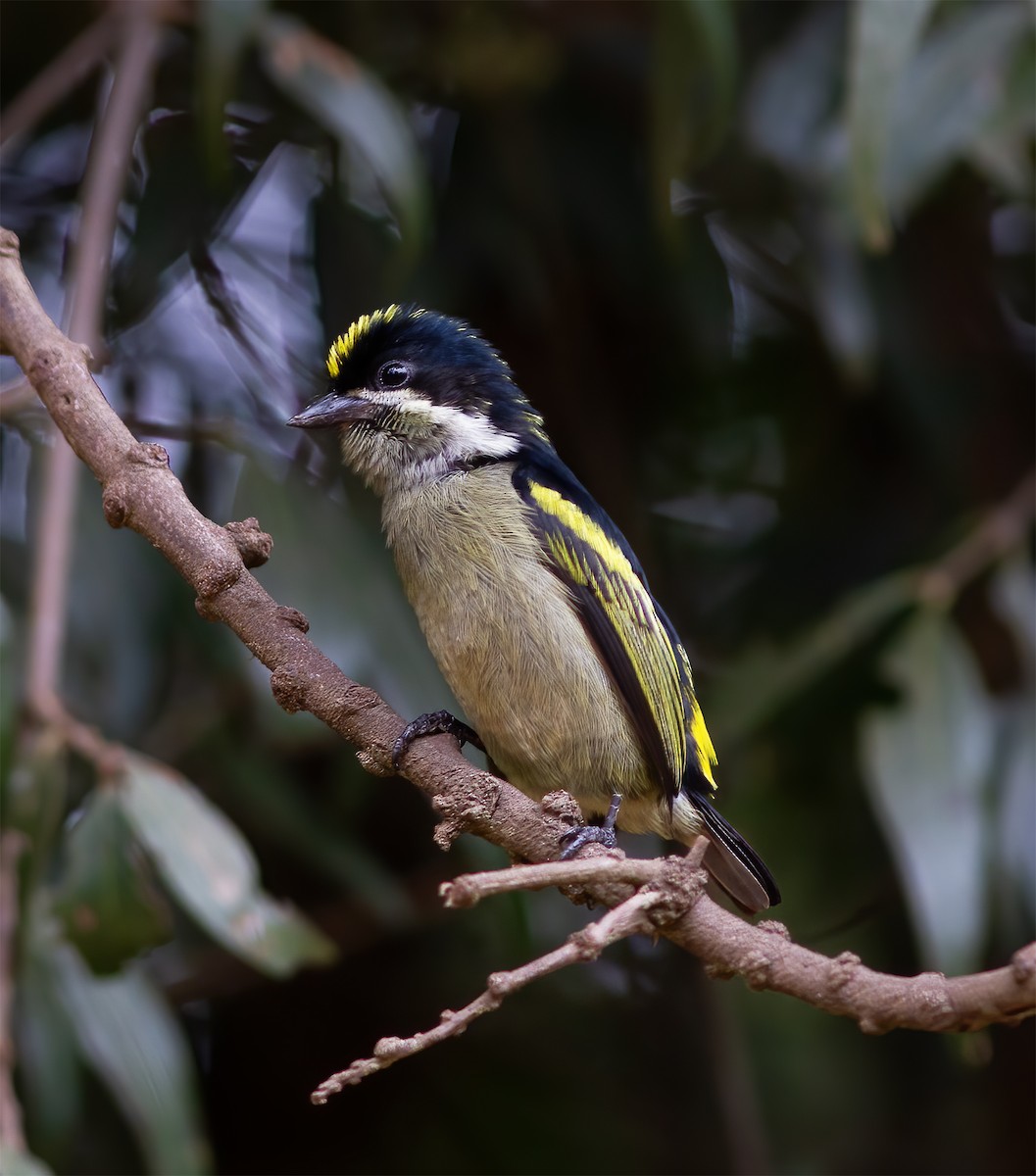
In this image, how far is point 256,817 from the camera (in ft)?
13.4

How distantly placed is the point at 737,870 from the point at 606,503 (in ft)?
6.09

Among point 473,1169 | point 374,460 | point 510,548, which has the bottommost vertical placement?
point 473,1169

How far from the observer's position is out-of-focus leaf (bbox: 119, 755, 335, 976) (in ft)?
9.32

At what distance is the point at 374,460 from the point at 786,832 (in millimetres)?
1860

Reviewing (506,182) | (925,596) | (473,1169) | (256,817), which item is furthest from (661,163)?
(473,1169)

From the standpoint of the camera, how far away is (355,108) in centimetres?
354

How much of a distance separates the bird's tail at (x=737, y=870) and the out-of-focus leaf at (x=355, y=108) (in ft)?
5.48

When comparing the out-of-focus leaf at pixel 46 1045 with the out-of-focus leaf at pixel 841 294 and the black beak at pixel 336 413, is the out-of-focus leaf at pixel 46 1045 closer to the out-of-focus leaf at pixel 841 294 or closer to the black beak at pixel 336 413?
Answer: the black beak at pixel 336 413

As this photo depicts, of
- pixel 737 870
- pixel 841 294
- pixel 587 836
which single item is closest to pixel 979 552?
pixel 841 294

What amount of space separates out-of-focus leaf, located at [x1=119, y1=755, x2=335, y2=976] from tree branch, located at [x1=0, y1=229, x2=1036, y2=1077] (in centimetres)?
106

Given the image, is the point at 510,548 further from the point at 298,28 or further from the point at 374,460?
the point at 298,28

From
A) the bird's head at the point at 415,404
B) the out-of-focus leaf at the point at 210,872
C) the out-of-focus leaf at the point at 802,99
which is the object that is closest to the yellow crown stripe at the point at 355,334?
the bird's head at the point at 415,404

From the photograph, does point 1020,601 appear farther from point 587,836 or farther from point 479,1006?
point 479,1006

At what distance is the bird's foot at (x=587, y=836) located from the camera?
76.8 inches
